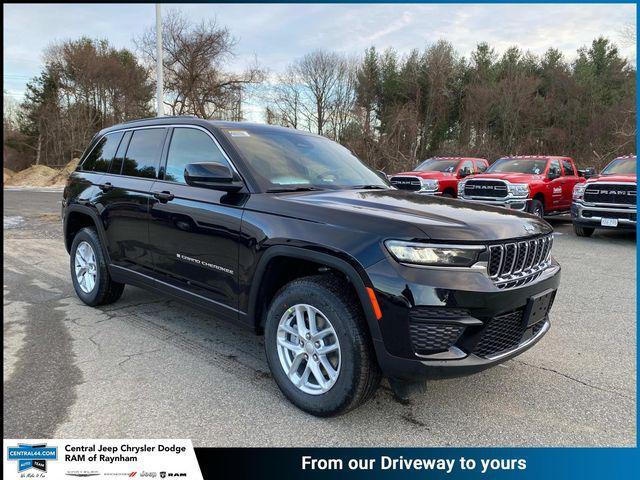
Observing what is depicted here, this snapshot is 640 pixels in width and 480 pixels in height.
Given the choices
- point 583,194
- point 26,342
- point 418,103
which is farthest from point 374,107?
point 26,342

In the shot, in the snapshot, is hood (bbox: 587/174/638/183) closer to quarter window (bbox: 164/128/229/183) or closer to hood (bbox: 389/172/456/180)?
hood (bbox: 389/172/456/180)

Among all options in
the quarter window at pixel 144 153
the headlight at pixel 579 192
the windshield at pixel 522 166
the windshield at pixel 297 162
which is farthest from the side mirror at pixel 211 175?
the windshield at pixel 522 166

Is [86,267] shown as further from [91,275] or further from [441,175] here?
[441,175]

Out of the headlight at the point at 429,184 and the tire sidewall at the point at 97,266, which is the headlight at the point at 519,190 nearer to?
the headlight at the point at 429,184

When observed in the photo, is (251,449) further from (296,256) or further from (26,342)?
(26,342)

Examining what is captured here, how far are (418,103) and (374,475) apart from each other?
115 ft

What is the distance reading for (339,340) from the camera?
9.20 ft

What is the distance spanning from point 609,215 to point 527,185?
88.6 inches

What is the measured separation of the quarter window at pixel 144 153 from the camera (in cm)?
433

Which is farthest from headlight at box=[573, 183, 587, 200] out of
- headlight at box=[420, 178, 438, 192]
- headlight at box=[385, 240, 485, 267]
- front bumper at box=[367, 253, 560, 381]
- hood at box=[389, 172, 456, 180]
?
headlight at box=[385, 240, 485, 267]

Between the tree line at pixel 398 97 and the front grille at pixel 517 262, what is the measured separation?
87.5 feet

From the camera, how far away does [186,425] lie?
2.92 metres

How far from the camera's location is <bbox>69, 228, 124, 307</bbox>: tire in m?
4.91

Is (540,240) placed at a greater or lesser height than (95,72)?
lesser
